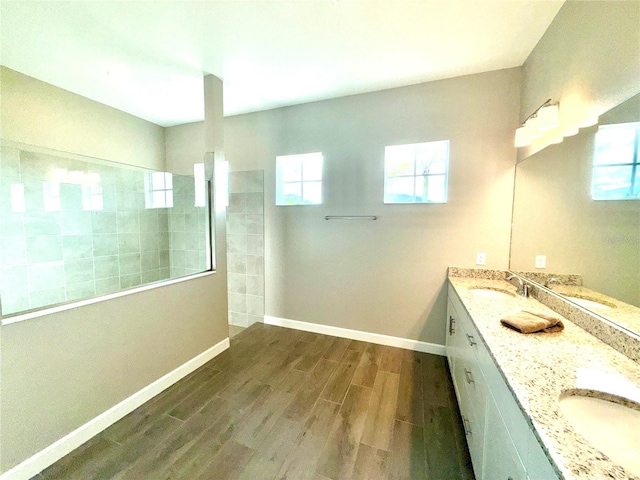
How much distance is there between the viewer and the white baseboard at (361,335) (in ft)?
8.31

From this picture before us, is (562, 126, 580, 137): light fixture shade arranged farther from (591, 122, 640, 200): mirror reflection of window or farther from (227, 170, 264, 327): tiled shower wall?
(227, 170, 264, 327): tiled shower wall

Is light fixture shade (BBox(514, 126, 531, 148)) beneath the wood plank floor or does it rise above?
above

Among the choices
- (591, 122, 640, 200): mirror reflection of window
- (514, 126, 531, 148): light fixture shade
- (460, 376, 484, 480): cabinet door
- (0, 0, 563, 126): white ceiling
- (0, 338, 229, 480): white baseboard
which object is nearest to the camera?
(591, 122, 640, 200): mirror reflection of window

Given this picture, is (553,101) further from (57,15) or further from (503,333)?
(57,15)

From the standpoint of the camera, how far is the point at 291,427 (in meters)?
1.61

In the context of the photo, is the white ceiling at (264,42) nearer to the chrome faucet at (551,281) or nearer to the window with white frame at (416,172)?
the window with white frame at (416,172)

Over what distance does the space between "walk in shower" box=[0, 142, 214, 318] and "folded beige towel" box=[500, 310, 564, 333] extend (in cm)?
245

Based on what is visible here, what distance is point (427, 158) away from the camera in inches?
98.0

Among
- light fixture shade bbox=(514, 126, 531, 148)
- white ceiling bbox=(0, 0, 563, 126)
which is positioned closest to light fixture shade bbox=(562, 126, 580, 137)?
light fixture shade bbox=(514, 126, 531, 148)

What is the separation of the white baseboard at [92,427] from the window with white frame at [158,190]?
1.84 meters

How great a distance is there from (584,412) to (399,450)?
41.0 inches

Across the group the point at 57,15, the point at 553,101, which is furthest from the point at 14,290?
the point at 553,101

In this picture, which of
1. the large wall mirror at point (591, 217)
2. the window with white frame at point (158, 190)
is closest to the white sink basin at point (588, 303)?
the large wall mirror at point (591, 217)

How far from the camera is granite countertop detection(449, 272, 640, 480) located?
56 cm
